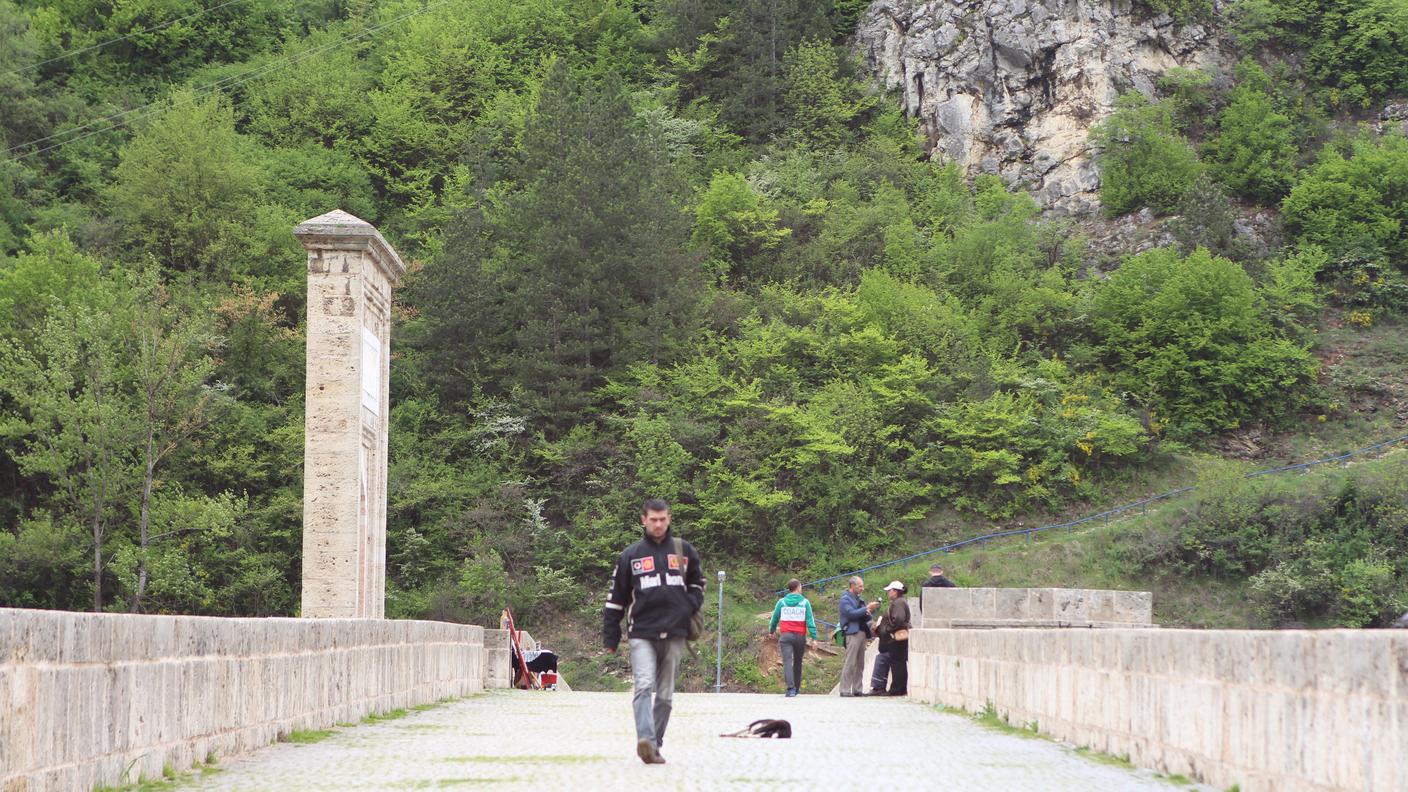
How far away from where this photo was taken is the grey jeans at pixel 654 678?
10.5 meters

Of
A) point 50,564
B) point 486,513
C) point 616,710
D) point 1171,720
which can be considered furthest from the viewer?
point 486,513

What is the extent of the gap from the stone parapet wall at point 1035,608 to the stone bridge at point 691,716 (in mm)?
2161

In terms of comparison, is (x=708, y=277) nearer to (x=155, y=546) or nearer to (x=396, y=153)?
(x=396, y=153)

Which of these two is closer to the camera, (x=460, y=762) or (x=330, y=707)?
(x=460, y=762)

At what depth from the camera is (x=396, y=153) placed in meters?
62.1

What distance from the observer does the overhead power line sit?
196 feet

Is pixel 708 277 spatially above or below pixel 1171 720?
above

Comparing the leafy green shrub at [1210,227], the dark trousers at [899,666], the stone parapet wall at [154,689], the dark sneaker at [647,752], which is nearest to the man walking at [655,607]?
the dark sneaker at [647,752]

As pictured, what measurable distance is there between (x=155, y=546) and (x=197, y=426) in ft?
12.8

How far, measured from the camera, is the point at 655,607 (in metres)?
10.6

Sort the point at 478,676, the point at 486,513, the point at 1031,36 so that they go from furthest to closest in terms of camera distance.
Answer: the point at 1031,36 → the point at 486,513 → the point at 478,676

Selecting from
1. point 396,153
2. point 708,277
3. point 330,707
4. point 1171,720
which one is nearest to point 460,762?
point 330,707

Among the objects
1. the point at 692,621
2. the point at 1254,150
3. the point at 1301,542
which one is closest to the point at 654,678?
the point at 692,621

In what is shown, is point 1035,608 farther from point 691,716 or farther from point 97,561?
point 97,561
